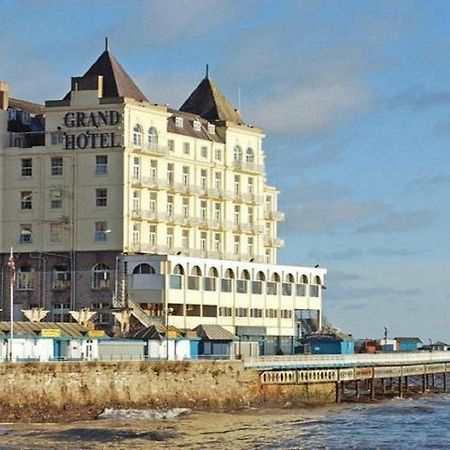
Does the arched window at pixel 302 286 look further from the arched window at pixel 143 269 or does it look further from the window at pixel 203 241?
the arched window at pixel 143 269

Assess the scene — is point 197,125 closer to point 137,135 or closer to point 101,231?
point 137,135

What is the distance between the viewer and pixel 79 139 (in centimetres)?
12025

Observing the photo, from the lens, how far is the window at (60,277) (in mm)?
120562

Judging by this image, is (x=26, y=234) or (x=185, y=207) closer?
(x=26, y=234)

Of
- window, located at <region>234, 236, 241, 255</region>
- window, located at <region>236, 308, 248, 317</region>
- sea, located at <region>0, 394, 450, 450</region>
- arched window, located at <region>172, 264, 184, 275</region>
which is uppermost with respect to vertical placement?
window, located at <region>234, 236, 241, 255</region>

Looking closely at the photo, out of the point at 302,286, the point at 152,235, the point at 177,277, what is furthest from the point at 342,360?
the point at 302,286

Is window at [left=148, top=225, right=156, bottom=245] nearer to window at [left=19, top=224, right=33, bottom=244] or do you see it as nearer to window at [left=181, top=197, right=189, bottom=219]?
window at [left=181, top=197, right=189, bottom=219]

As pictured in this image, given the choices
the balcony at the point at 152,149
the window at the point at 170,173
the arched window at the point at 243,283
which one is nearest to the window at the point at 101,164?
the balcony at the point at 152,149

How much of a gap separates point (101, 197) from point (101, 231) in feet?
9.25

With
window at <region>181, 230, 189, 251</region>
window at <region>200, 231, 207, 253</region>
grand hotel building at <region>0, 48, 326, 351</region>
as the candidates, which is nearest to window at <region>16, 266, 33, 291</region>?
grand hotel building at <region>0, 48, 326, 351</region>

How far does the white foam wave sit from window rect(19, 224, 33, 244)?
31883 mm

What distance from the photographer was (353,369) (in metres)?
115

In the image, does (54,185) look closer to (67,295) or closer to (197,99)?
(67,295)

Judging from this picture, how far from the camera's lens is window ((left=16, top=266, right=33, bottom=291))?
122 m
